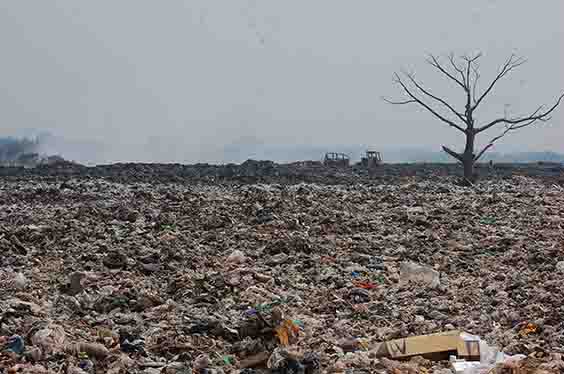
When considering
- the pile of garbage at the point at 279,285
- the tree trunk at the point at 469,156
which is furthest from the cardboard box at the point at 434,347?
the tree trunk at the point at 469,156

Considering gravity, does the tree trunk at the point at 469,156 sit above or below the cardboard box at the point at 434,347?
above

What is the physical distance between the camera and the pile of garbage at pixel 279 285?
12.9 ft

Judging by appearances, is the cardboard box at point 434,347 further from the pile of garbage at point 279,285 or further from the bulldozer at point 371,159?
the bulldozer at point 371,159

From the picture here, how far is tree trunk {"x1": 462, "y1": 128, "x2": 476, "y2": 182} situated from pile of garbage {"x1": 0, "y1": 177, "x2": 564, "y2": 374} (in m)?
5.32

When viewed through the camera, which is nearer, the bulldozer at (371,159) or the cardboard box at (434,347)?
the cardboard box at (434,347)

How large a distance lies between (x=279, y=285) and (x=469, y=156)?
38.5ft

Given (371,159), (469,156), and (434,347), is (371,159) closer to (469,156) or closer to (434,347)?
(469,156)

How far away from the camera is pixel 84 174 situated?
52.5ft

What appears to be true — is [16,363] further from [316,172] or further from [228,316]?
[316,172]

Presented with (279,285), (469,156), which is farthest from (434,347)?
(469,156)

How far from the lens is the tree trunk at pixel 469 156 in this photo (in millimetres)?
16484

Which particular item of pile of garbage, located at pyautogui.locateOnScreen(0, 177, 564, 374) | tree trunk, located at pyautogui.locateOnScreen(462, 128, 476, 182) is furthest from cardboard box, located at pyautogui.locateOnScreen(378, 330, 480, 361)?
tree trunk, located at pyautogui.locateOnScreen(462, 128, 476, 182)

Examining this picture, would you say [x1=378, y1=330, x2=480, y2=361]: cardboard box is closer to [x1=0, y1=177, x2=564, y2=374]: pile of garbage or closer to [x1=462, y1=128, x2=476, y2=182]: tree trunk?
[x1=0, y1=177, x2=564, y2=374]: pile of garbage

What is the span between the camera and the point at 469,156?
54.3 feet
